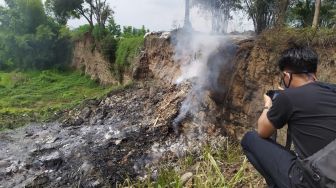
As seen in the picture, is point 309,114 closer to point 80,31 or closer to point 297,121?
point 297,121

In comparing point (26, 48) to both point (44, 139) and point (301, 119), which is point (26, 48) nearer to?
point (44, 139)

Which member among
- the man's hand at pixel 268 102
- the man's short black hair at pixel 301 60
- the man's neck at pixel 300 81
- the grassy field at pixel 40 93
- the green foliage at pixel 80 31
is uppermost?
the man's short black hair at pixel 301 60

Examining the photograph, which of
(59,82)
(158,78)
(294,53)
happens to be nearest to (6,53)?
(59,82)

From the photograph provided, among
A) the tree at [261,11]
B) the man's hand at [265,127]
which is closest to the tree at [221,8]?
the tree at [261,11]

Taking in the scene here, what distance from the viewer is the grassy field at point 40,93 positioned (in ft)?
59.3

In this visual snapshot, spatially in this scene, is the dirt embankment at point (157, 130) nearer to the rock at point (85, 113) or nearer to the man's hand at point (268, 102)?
the rock at point (85, 113)

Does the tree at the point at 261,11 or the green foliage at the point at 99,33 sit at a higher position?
the tree at the point at 261,11

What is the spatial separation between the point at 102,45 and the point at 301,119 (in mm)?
20230

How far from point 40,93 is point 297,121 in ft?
74.1

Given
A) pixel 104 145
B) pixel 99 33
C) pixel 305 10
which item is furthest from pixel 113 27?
pixel 104 145

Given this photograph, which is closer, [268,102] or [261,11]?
[268,102]

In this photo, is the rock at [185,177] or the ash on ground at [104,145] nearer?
the rock at [185,177]

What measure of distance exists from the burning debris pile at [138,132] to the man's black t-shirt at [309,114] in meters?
5.69

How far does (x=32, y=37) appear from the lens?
30.2 m
